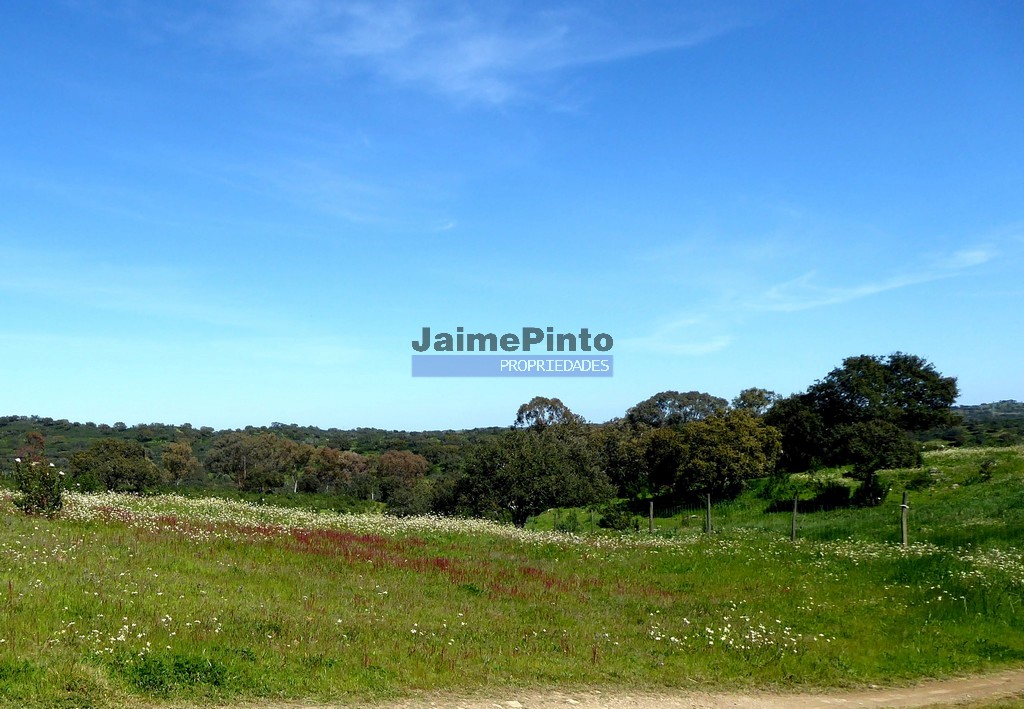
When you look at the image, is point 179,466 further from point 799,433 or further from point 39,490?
point 799,433

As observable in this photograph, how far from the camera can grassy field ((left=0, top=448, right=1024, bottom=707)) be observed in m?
10.1

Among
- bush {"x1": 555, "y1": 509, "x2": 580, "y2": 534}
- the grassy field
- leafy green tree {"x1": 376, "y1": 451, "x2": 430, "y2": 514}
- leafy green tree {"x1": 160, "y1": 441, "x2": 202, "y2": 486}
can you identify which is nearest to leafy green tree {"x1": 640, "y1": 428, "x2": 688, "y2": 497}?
bush {"x1": 555, "y1": 509, "x2": 580, "y2": 534}

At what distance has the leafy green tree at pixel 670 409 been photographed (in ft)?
301

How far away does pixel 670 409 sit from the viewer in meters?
92.2

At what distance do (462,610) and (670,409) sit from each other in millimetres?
80389

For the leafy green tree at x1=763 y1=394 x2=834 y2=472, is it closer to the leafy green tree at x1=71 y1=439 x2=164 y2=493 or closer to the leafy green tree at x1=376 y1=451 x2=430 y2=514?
the leafy green tree at x1=376 y1=451 x2=430 y2=514

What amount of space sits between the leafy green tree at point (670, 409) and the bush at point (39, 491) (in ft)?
246

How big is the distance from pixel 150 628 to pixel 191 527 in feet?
41.1

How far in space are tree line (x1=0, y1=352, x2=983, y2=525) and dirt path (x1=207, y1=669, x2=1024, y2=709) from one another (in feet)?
97.4

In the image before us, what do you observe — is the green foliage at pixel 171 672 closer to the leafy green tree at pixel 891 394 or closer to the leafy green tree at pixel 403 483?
the leafy green tree at pixel 403 483

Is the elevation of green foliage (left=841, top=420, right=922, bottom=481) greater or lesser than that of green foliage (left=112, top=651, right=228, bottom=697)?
greater

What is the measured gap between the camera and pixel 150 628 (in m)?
11.2

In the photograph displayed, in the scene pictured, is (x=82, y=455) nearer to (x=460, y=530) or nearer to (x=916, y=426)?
(x=460, y=530)

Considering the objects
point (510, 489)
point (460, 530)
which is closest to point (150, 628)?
point (460, 530)
